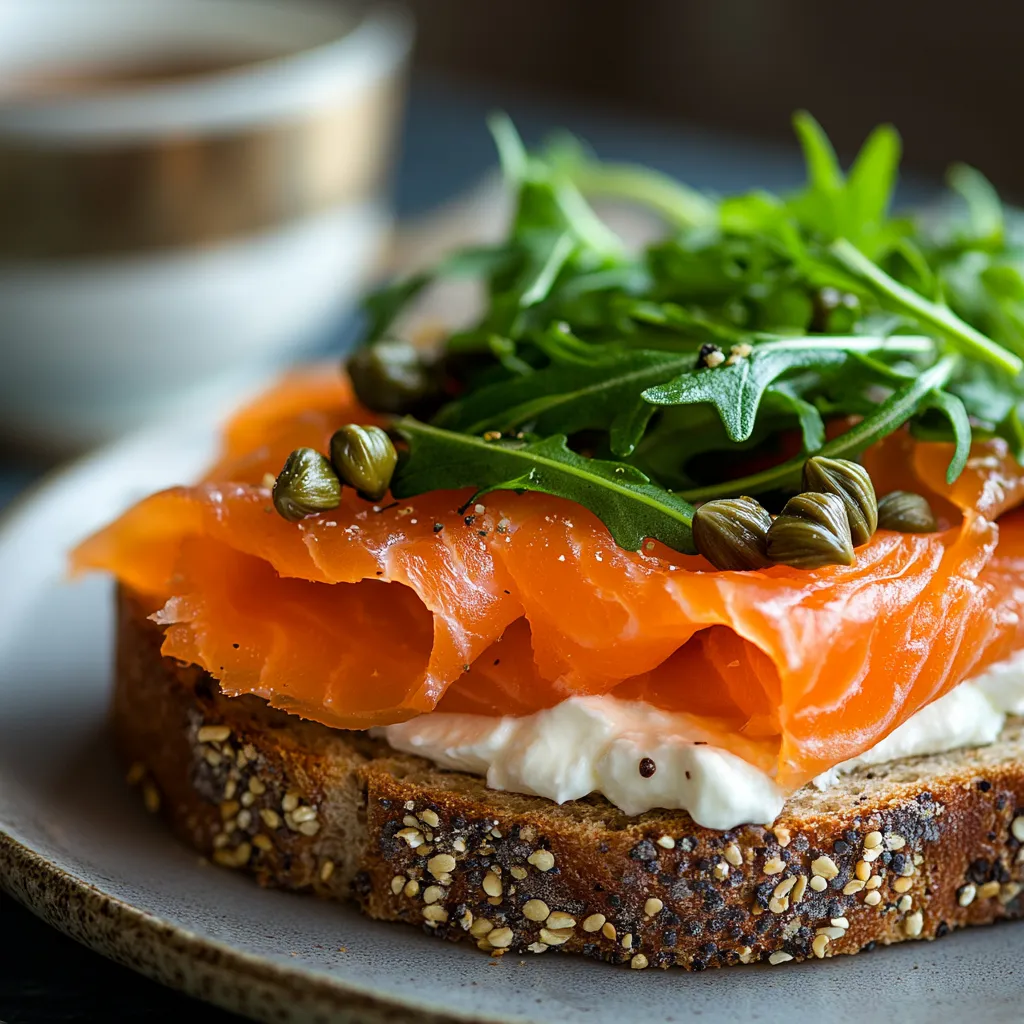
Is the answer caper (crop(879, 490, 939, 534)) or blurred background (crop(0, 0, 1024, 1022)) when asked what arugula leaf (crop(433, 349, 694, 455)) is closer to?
caper (crop(879, 490, 939, 534))

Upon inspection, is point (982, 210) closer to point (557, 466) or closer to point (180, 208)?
point (557, 466)

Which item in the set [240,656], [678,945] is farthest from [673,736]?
[240,656]

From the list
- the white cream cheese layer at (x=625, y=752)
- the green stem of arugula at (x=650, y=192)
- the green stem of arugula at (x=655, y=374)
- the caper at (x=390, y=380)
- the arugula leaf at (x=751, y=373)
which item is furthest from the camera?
the green stem of arugula at (x=650, y=192)

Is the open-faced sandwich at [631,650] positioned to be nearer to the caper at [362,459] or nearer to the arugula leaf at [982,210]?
the caper at [362,459]

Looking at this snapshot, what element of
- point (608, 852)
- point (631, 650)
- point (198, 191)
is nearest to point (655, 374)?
point (631, 650)

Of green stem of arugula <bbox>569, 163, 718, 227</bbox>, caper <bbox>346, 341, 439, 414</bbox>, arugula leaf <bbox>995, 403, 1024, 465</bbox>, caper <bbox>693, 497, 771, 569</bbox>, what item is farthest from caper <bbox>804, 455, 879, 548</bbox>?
green stem of arugula <bbox>569, 163, 718, 227</bbox>

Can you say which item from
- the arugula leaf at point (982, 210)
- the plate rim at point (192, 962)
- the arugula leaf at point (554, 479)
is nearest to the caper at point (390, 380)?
the arugula leaf at point (554, 479)

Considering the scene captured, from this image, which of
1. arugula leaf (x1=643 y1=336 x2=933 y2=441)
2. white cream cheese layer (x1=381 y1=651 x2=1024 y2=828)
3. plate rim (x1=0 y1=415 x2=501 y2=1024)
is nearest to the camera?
plate rim (x1=0 y1=415 x2=501 y2=1024)
